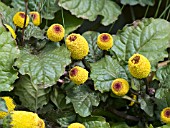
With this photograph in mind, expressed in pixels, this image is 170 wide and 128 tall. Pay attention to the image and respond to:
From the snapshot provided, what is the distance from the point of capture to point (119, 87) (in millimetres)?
1510

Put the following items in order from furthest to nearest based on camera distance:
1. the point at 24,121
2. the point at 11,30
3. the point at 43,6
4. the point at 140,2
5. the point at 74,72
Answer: the point at 140,2 → the point at 43,6 → the point at 11,30 → the point at 74,72 → the point at 24,121

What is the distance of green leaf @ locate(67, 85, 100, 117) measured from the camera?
5.04 ft

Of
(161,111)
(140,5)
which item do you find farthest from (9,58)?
(140,5)

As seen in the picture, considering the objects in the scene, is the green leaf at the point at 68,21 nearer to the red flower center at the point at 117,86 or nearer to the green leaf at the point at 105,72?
the green leaf at the point at 105,72

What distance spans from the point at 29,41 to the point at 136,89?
0.39 m

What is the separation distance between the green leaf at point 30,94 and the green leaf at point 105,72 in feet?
0.53

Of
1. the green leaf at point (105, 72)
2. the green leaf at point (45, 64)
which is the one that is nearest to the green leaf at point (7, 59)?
the green leaf at point (45, 64)

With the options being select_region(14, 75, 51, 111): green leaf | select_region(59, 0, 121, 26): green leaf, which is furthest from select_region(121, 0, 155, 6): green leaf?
select_region(14, 75, 51, 111): green leaf

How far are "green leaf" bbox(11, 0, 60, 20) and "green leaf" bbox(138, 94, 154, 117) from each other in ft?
1.64

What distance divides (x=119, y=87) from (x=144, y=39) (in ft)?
0.96

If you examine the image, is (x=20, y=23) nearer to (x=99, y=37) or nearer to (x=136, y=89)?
(x=99, y=37)

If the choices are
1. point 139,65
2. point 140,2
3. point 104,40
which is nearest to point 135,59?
point 139,65

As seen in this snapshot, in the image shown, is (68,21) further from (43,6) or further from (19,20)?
(19,20)

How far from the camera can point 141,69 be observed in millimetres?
1466
